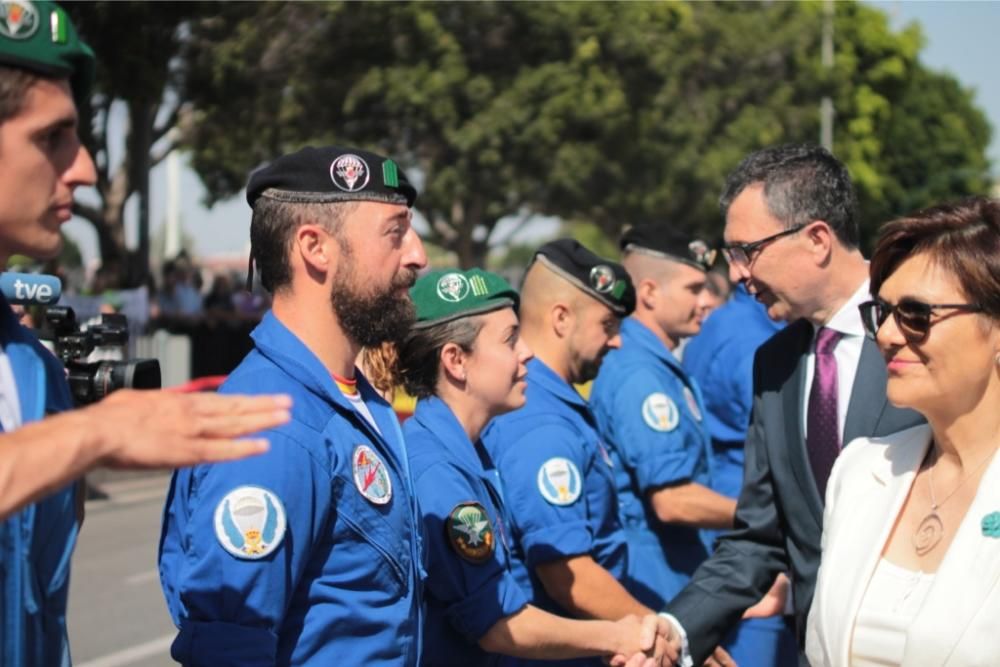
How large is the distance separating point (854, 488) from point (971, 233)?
66 cm

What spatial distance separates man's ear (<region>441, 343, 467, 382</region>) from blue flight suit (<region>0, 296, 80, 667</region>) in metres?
1.75

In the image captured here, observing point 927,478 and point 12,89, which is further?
point 927,478

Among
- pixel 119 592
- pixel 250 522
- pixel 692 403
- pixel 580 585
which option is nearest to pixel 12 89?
pixel 250 522

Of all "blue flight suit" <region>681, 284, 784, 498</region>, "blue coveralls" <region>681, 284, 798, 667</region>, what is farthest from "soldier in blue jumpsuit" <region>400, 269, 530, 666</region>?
"blue flight suit" <region>681, 284, 784, 498</region>

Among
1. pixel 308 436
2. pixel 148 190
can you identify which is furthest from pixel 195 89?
pixel 308 436

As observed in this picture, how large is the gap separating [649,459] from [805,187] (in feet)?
4.52

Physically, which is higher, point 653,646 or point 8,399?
point 8,399

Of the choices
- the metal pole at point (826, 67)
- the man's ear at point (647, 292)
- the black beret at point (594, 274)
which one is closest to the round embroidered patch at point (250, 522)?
the black beret at point (594, 274)

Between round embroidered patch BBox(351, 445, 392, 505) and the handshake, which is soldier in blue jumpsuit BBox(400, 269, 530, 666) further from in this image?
round embroidered patch BBox(351, 445, 392, 505)

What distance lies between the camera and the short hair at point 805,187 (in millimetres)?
4277

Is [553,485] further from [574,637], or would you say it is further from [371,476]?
[371,476]

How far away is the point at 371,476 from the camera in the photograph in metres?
2.99

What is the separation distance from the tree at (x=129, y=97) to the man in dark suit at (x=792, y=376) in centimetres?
1034

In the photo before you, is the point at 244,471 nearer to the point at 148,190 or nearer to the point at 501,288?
the point at 501,288
